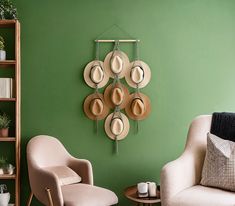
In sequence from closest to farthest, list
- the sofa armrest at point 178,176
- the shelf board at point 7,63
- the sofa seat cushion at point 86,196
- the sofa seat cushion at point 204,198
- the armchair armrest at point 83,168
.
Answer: the sofa seat cushion at point 204,198 → the sofa armrest at point 178,176 → the sofa seat cushion at point 86,196 → the armchair armrest at point 83,168 → the shelf board at point 7,63

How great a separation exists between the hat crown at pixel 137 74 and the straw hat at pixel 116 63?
3.9 inches

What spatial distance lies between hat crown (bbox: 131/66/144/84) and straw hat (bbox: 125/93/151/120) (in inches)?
5.9

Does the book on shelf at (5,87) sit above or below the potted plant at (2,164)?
above

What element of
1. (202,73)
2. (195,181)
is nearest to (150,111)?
(202,73)

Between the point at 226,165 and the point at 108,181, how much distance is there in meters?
1.40

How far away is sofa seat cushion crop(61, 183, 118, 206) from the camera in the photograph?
316 centimetres

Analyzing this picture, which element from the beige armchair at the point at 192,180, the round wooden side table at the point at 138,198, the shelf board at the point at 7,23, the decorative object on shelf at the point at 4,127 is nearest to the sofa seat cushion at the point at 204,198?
the beige armchair at the point at 192,180

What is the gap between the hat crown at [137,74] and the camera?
4023mm

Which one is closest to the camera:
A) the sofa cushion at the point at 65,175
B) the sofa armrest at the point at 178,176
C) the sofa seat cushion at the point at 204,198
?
the sofa seat cushion at the point at 204,198

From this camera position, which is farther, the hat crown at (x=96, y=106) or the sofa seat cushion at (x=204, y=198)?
the hat crown at (x=96, y=106)

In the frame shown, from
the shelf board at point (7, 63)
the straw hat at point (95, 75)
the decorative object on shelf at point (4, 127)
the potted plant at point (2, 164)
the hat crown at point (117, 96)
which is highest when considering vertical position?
the shelf board at point (7, 63)

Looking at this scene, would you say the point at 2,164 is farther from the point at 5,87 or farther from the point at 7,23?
the point at 7,23

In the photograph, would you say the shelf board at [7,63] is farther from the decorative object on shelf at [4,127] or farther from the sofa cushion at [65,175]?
the sofa cushion at [65,175]

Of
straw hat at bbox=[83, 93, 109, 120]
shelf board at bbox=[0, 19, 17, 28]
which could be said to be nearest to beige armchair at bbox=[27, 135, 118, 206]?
straw hat at bbox=[83, 93, 109, 120]
